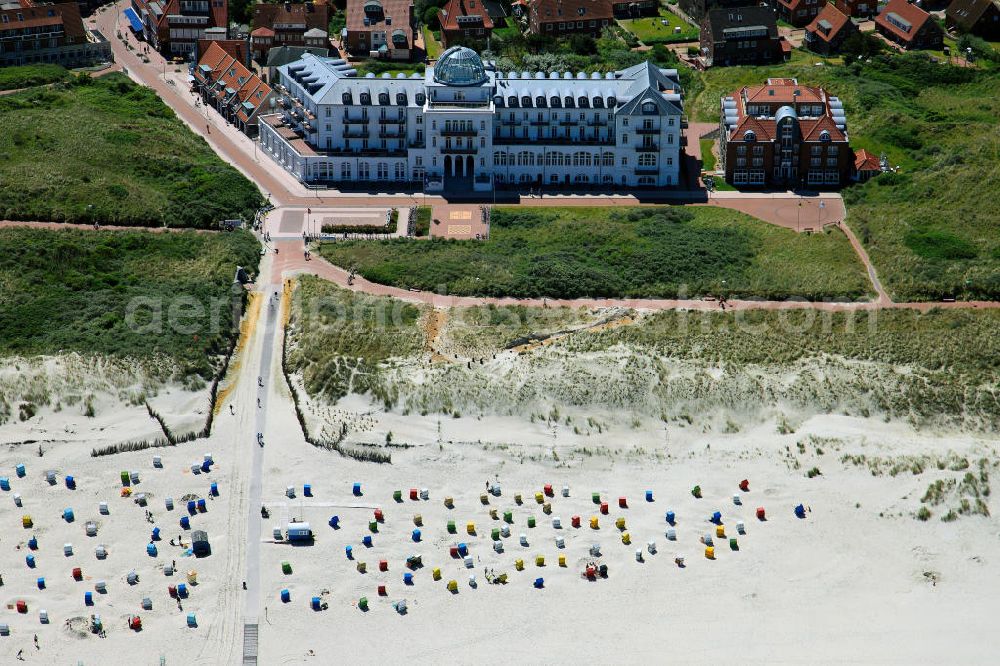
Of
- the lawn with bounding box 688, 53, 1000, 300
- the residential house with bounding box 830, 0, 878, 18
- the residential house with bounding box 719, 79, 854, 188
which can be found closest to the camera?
the lawn with bounding box 688, 53, 1000, 300

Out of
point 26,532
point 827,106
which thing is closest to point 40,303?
point 26,532

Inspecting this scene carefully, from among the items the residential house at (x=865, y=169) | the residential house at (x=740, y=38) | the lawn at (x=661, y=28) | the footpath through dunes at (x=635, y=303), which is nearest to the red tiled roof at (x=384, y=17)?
the lawn at (x=661, y=28)

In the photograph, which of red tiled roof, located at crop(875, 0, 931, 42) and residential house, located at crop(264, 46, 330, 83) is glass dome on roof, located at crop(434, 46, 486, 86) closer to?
residential house, located at crop(264, 46, 330, 83)

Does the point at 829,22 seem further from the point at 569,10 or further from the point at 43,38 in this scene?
the point at 43,38

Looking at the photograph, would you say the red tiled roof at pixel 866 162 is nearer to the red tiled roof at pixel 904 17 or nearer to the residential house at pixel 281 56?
the red tiled roof at pixel 904 17

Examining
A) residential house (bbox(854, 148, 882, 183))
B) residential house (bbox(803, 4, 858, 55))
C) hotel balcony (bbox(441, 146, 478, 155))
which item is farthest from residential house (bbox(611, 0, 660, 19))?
residential house (bbox(854, 148, 882, 183))
